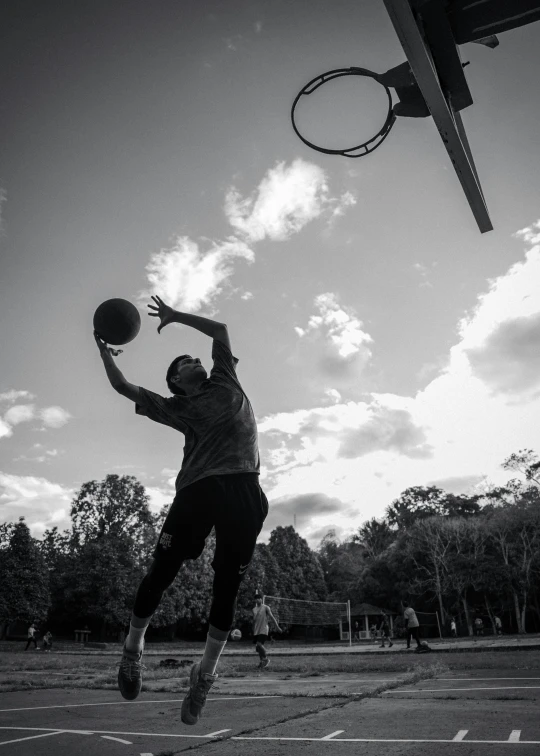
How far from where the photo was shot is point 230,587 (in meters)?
3.23

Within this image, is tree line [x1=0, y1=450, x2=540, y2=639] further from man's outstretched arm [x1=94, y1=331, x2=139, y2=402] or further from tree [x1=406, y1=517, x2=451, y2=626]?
man's outstretched arm [x1=94, y1=331, x2=139, y2=402]

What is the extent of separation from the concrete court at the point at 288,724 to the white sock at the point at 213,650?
2.35 feet

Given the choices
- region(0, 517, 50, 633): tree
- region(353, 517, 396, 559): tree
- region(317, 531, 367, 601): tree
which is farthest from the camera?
region(353, 517, 396, 559): tree

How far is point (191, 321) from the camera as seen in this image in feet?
12.8

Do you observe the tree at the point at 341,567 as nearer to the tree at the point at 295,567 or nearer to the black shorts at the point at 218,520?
the tree at the point at 295,567

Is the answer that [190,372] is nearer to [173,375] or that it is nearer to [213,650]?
[173,375]

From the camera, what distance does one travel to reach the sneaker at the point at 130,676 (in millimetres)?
3270

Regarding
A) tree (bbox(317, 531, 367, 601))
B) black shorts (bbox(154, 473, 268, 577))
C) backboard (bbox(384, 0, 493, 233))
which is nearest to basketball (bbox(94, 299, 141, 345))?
black shorts (bbox(154, 473, 268, 577))

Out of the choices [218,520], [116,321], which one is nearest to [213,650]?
[218,520]

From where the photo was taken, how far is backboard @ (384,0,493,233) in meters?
3.24

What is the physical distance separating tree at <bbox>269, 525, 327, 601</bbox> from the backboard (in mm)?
56016

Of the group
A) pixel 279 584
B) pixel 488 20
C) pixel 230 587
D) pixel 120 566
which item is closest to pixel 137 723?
pixel 230 587

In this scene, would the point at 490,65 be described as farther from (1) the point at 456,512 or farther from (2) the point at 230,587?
(1) the point at 456,512

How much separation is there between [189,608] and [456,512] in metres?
31.3
